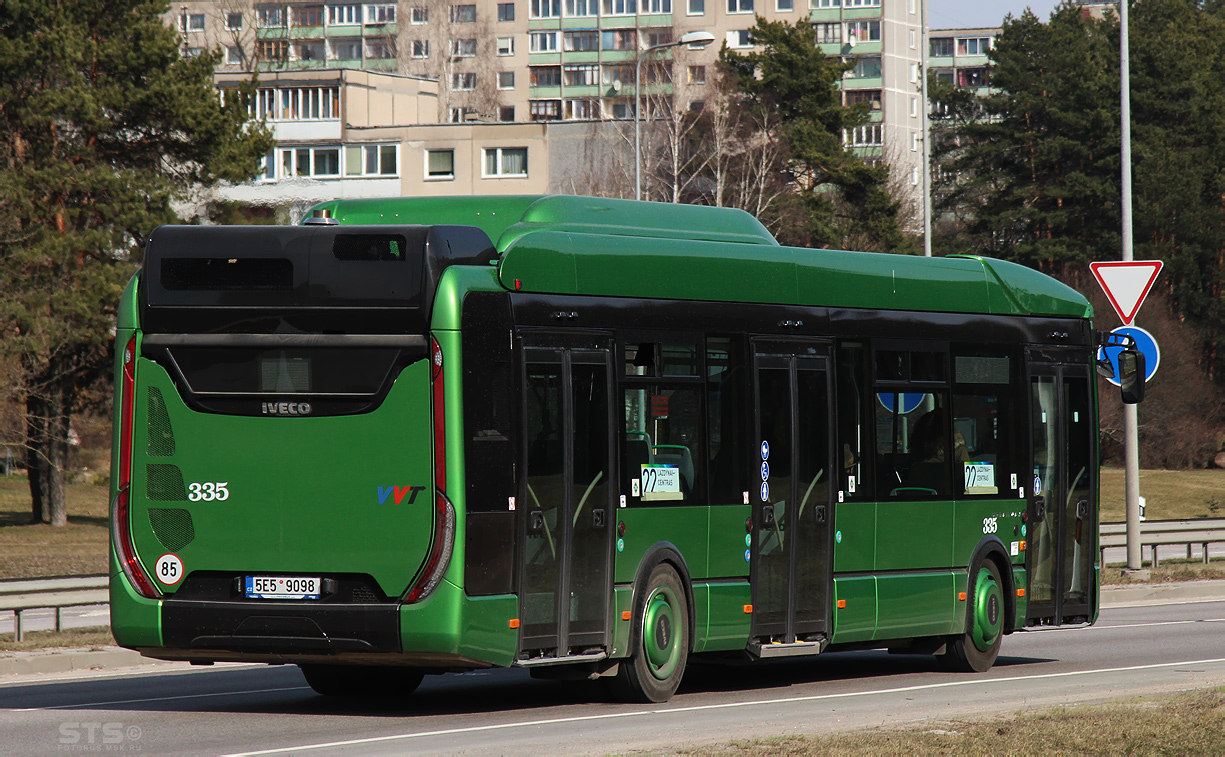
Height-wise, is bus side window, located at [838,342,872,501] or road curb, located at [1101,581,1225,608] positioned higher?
bus side window, located at [838,342,872,501]

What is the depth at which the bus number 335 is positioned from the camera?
1150 cm

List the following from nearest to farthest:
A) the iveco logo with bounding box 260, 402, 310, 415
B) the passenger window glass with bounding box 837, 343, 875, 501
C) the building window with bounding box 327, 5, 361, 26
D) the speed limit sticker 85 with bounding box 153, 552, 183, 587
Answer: the iveco logo with bounding box 260, 402, 310, 415, the speed limit sticker 85 with bounding box 153, 552, 183, 587, the passenger window glass with bounding box 837, 343, 875, 501, the building window with bounding box 327, 5, 361, 26

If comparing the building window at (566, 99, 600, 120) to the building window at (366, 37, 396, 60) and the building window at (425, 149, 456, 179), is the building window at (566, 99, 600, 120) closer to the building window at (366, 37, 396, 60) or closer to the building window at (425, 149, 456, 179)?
the building window at (366, 37, 396, 60)

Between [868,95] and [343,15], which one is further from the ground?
[343,15]

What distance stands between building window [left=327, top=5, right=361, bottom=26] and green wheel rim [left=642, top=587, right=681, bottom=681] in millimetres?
131659

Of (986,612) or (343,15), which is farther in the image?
(343,15)

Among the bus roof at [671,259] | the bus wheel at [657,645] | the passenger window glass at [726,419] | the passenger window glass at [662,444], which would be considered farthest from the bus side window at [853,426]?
the bus wheel at [657,645]

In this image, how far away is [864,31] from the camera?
123750 mm

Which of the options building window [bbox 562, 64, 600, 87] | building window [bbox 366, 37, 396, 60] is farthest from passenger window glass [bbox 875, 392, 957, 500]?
building window [bbox 366, 37, 396, 60]

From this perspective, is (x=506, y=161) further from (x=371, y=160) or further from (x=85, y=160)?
(x=85, y=160)

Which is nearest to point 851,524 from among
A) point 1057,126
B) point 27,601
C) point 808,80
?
point 27,601

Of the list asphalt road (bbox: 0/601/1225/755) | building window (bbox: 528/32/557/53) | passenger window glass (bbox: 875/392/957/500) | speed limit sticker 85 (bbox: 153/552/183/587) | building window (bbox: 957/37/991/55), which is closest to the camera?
asphalt road (bbox: 0/601/1225/755)

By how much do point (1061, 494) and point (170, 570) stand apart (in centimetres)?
856

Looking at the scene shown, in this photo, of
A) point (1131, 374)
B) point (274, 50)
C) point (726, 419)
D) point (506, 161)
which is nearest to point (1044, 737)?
point (726, 419)
